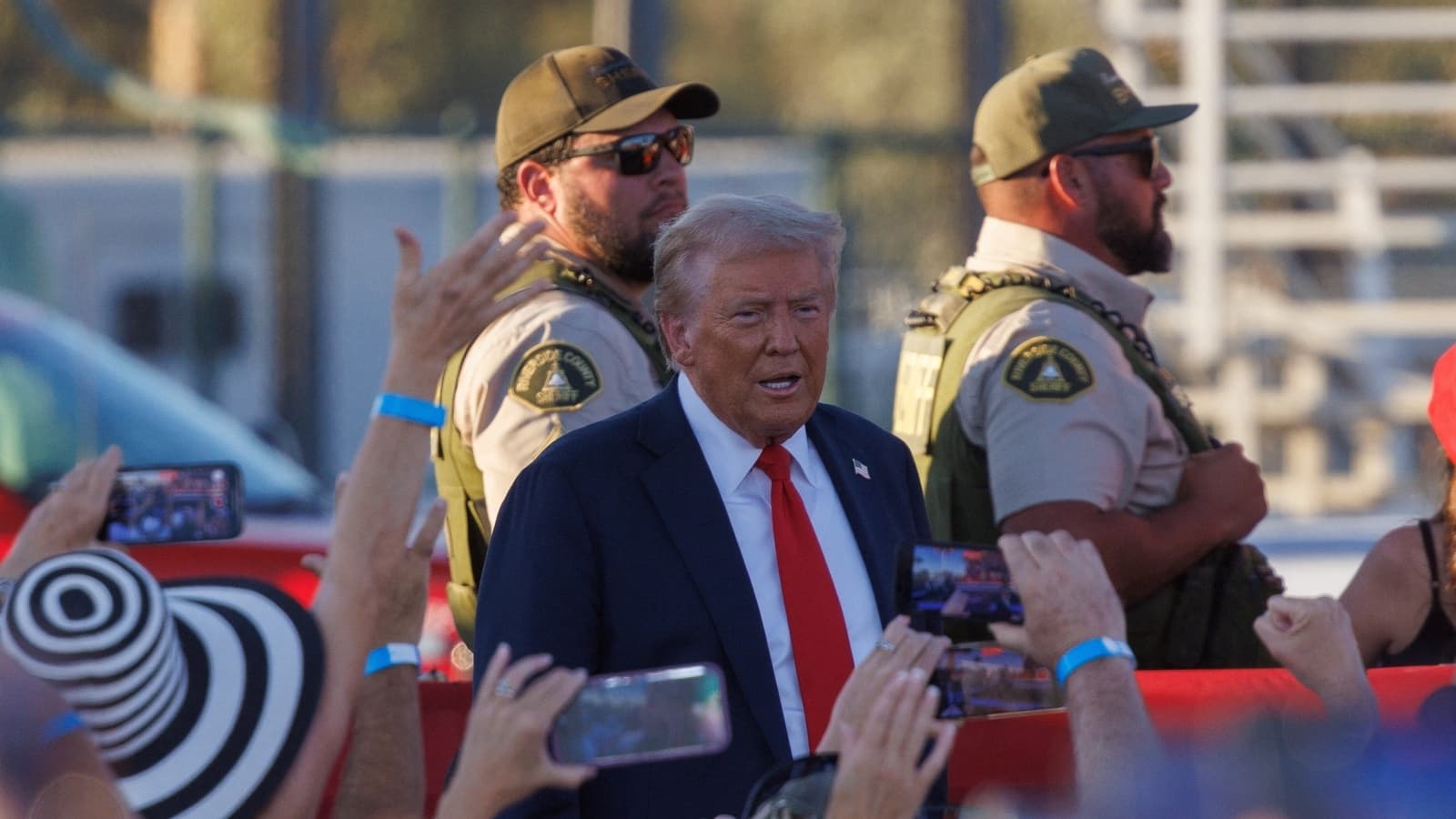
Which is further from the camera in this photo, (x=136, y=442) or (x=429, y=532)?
(x=136, y=442)

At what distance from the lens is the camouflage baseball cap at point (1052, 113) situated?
4.70 meters

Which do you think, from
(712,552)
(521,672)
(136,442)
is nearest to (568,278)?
(712,552)

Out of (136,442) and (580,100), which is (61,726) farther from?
(136,442)

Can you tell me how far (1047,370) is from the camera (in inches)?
167

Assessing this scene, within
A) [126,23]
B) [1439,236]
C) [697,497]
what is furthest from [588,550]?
[126,23]

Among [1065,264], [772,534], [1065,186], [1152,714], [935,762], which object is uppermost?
[1065,186]

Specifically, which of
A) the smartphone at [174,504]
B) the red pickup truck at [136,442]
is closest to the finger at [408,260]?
the smartphone at [174,504]

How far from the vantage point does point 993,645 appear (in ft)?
9.83

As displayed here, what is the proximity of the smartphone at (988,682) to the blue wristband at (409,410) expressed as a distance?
76 centimetres

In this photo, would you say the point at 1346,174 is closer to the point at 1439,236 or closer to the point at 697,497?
the point at 1439,236

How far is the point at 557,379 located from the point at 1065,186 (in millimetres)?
1300

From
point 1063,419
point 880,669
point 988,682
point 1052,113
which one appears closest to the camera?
point 880,669

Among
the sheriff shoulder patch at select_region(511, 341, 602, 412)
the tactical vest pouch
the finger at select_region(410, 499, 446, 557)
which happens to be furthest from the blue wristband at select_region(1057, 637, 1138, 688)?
the tactical vest pouch

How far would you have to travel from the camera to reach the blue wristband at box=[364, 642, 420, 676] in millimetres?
3365
